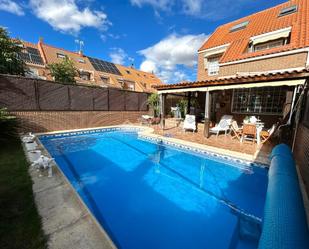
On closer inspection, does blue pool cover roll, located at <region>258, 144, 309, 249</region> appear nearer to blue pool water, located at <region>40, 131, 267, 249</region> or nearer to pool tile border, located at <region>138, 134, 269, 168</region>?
blue pool water, located at <region>40, 131, 267, 249</region>

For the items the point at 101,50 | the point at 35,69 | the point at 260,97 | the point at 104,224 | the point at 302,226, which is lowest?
the point at 104,224

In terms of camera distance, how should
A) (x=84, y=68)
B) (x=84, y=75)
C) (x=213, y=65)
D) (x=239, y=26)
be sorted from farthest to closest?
(x=84, y=68)
(x=84, y=75)
(x=213, y=65)
(x=239, y=26)

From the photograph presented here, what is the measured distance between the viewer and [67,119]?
A: 11984 mm

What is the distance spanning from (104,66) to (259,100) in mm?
26859

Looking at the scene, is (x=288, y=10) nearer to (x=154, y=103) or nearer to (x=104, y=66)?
(x=154, y=103)

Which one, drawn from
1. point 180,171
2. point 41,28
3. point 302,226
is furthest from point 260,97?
point 41,28

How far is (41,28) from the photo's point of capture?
24.0m

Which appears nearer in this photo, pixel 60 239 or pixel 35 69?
pixel 60 239

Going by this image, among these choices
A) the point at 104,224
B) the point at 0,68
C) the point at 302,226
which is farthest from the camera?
the point at 0,68

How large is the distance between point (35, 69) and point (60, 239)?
25362 millimetres

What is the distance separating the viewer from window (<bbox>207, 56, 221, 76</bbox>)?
1427 centimetres

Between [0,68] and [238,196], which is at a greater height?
[0,68]

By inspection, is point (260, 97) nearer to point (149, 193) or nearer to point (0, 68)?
point (149, 193)

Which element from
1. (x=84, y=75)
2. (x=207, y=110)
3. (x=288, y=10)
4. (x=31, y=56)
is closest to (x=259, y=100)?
(x=207, y=110)
